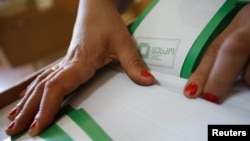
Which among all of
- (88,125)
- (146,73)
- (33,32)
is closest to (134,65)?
(146,73)

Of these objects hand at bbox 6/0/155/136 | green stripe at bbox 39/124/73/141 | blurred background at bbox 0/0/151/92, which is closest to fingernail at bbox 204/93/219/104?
hand at bbox 6/0/155/136

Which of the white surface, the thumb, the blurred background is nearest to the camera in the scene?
the white surface

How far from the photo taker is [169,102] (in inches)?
14.5

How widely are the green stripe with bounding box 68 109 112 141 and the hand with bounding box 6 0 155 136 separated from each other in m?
0.04

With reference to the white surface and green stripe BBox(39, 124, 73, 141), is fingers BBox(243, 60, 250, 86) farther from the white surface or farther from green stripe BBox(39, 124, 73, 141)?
green stripe BBox(39, 124, 73, 141)

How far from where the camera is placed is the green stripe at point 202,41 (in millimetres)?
394

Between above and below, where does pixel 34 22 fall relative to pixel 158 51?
below

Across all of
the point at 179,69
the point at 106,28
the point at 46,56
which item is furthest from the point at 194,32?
the point at 46,56

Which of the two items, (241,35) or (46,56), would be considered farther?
(46,56)

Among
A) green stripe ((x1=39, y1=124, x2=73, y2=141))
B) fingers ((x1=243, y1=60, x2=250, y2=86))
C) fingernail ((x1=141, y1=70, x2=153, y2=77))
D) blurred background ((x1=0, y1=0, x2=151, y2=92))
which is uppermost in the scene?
fingers ((x1=243, y1=60, x2=250, y2=86))

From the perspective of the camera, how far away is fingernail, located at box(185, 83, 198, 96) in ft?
1.19

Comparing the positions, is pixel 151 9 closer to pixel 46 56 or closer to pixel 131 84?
pixel 131 84

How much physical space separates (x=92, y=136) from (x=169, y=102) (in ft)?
0.43

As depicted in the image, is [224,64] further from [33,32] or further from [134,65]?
[33,32]
